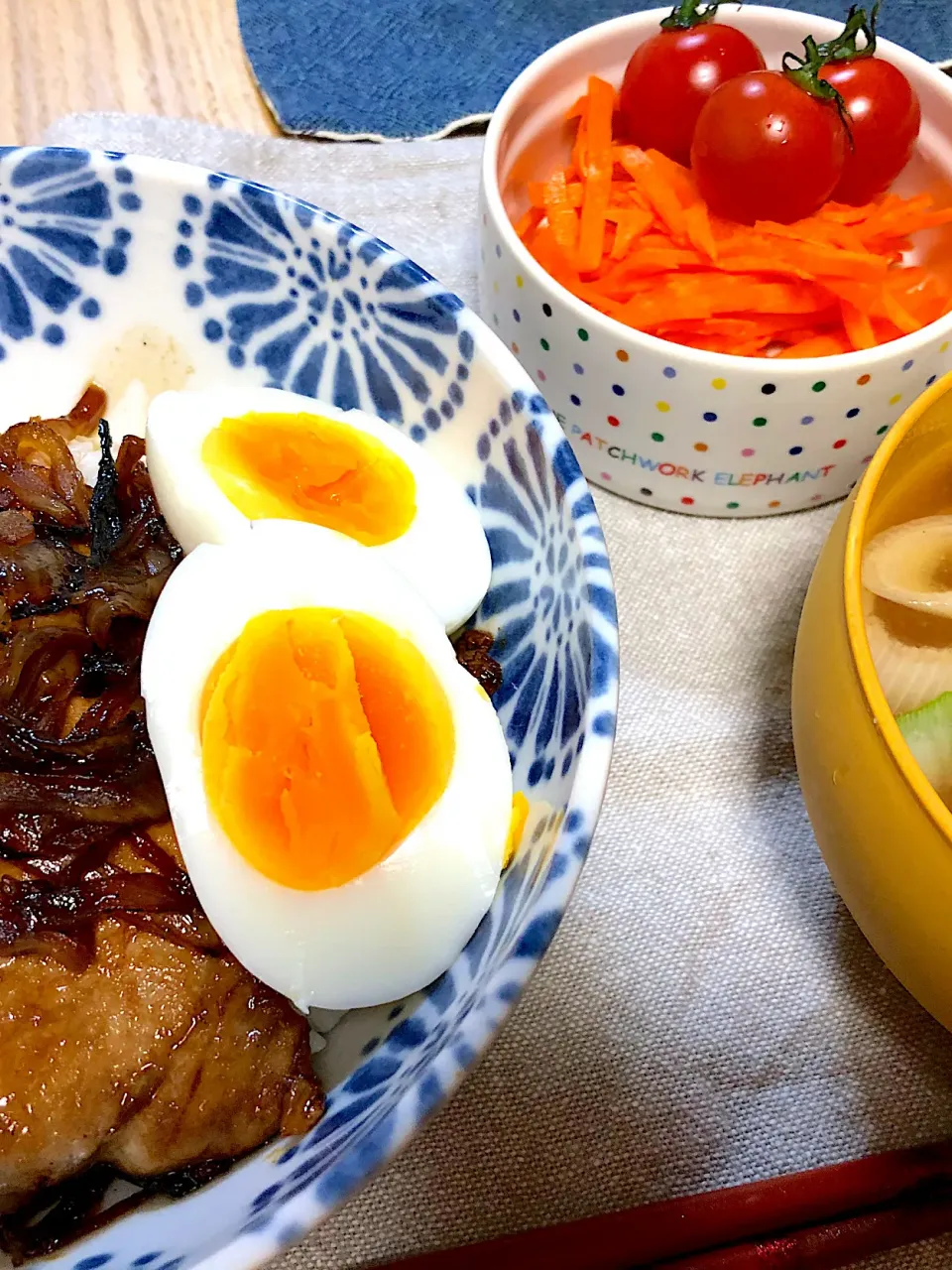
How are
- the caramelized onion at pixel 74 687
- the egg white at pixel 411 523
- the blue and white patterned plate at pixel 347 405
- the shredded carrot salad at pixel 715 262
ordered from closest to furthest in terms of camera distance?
the blue and white patterned plate at pixel 347 405 < the caramelized onion at pixel 74 687 < the egg white at pixel 411 523 < the shredded carrot salad at pixel 715 262

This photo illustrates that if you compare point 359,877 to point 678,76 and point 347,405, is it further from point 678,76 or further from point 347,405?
point 678,76

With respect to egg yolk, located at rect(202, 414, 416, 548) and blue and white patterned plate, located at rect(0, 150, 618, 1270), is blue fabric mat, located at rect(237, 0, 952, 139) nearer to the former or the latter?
blue and white patterned plate, located at rect(0, 150, 618, 1270)

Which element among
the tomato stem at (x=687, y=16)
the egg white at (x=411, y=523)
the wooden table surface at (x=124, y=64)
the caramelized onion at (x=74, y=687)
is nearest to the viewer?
the caramelized onion at (x=74, y=687)

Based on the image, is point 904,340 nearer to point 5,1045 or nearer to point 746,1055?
point 746,1055

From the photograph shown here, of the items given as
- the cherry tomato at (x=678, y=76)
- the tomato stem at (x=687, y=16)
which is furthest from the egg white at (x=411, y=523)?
the tomato stem at (x=687, y=16)

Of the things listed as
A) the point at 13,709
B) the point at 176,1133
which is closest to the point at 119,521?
the point at 13,709

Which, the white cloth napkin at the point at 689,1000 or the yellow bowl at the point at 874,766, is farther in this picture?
the white cloth napkin at the point at 689,1000

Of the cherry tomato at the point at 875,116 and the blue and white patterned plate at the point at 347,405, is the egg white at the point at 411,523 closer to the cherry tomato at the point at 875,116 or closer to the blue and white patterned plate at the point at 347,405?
the blue and white patterned plate at the point at 347,405
